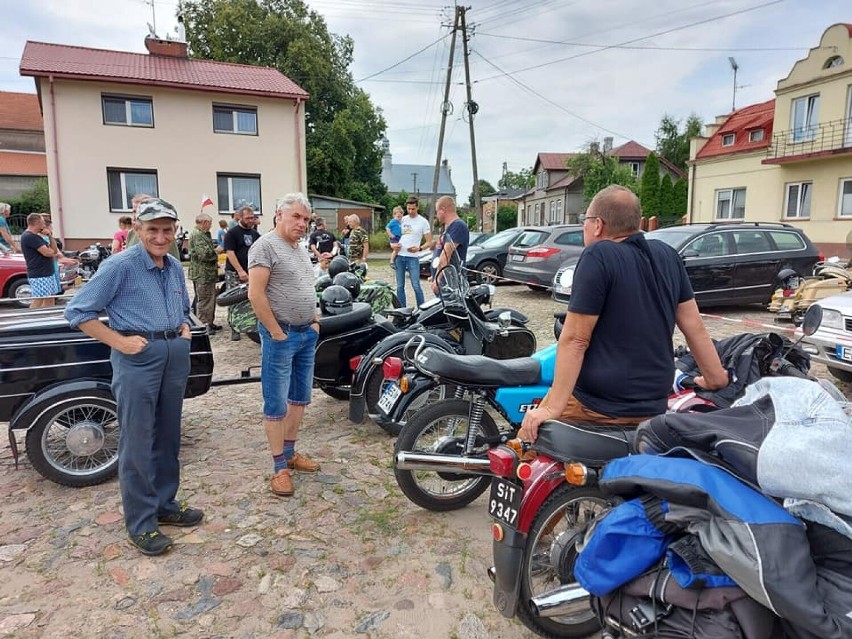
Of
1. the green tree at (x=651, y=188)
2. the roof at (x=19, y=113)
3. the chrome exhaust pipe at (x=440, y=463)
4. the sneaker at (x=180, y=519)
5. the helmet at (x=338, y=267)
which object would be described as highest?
the roof at (x=19, y=113)

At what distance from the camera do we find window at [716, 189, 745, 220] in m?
26.8

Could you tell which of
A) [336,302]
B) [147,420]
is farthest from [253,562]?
[336,302]

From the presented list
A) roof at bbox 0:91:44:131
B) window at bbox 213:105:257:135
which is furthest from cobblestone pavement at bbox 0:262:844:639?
roof at bbox 0:91:44:131

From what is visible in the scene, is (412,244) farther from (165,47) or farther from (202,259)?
(165,47)

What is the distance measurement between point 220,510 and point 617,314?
2.71 m

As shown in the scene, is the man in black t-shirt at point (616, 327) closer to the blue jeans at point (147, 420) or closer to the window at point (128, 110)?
the blue jeans at point (147, 420)

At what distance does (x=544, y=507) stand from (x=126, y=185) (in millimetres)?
23455

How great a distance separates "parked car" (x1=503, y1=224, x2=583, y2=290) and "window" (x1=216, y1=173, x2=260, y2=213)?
1376 centimetres

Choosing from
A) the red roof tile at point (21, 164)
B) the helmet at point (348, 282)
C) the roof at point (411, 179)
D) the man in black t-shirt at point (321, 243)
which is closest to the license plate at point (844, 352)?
the helmet at point (348, 282)

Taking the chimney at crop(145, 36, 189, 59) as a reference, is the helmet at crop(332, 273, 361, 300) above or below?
below

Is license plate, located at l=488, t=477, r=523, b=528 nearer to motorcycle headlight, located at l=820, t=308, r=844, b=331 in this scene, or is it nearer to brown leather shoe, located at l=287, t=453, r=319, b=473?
brown leather shoe, located at l=287, t=453, r=319, b=473

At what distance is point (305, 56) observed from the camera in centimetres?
3403

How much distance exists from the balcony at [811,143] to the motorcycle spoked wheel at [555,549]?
964 inches

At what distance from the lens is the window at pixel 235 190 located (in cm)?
2347
